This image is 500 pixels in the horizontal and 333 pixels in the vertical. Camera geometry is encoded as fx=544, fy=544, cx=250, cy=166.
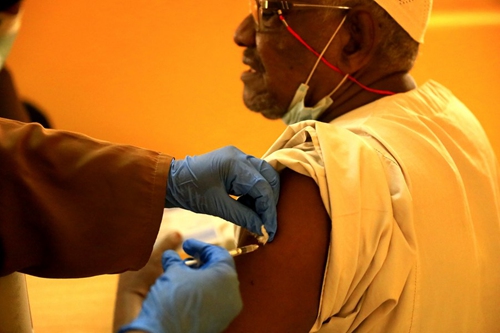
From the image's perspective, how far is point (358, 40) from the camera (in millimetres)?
1380

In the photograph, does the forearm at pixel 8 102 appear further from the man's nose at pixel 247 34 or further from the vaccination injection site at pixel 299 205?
the man's nose at pixel 247 34

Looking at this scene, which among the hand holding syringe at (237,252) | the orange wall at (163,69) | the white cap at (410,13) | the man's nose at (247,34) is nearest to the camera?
the hand holding syringe at (237,252)

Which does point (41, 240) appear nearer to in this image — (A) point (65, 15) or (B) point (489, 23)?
(A) point (65, 15)

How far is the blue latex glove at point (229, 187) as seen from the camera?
101 centimetres

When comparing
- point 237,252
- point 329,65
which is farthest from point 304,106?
point 237,252

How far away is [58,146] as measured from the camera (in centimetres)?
104

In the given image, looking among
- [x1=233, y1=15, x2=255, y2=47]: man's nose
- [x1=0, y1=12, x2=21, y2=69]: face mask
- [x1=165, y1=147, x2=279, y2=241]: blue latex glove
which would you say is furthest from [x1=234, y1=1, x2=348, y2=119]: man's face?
[x1=0, y1=12, x2=21, y2=69]: face mask

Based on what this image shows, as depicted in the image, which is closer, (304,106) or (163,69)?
(304,106)

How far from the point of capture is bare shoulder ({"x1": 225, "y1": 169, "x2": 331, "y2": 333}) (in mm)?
963

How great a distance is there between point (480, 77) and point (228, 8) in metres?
1.38

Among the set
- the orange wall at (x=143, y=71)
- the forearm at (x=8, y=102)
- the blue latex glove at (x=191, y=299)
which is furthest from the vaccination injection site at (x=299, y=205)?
the orange wall at (x=143, y=71)

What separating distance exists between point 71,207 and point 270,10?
75 centimetres

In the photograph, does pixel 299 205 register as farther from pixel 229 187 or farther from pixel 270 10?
pixel 270 10

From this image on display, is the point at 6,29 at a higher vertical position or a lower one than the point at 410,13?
lower
